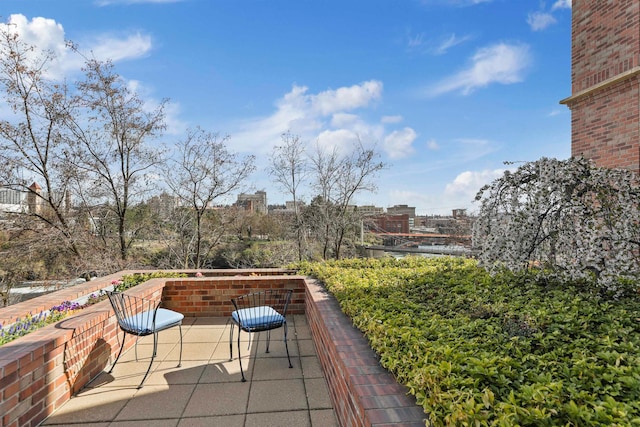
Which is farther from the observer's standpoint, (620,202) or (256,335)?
(256,335)

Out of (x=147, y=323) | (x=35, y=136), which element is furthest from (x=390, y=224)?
(x=35, y=136)

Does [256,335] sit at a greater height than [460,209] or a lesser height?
lesser

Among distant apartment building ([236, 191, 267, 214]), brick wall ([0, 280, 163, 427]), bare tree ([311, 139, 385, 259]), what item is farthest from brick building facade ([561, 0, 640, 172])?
distant apartment building ([236, 191, 267, 214])

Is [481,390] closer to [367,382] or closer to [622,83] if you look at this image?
[367,382]

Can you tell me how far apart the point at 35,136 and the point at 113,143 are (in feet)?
5.32

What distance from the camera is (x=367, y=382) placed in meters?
1.60

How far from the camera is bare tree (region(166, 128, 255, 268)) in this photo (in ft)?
31.7

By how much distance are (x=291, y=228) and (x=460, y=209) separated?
231 inches

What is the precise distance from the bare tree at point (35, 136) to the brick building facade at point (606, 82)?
10.9 m

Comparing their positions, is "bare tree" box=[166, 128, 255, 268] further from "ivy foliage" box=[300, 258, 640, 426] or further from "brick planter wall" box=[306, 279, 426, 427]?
"brick planter wall" box=[306, 279, 426, 427]

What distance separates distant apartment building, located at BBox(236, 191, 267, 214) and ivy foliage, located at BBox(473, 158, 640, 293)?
27.3 ft

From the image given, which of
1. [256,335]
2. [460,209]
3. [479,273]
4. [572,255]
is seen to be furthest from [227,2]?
[460,209]

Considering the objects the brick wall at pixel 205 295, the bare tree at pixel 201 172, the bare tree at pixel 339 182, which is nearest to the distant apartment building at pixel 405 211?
the bare tree at pixel 339 182

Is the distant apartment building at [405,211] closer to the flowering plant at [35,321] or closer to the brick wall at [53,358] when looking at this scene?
the brick wall at [53,358]
